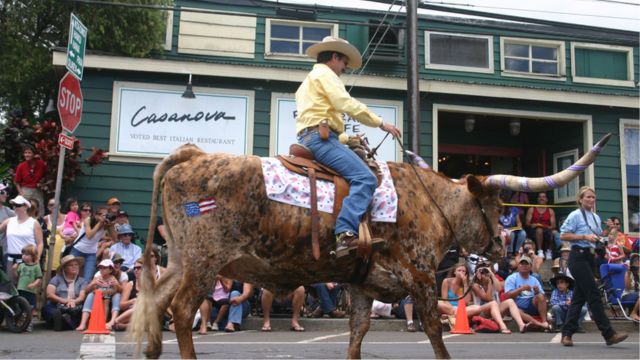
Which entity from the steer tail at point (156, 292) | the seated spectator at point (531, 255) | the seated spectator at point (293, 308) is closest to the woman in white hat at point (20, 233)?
the seated spectator at point (293, 308)

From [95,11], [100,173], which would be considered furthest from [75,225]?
[95,11]

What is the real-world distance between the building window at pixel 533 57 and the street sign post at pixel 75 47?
11.4m

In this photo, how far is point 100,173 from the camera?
15172mm

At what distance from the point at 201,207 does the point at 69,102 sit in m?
6.67

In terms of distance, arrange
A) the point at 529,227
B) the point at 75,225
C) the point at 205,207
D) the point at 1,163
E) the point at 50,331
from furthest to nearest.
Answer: the point at 529,227
the point at 1,163
the point at 75,225
the point at 50,331
the point at 205,207

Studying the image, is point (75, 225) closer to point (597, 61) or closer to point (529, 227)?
point (529, 227)

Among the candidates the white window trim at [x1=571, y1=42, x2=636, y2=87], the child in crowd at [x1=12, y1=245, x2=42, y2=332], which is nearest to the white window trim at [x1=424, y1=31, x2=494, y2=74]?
the white window trim at [x1=571, y1=42, x2=636, y2=87]

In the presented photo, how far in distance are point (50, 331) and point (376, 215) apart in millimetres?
6996

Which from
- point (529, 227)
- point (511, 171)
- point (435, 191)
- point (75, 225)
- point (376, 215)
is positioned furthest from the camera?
point (511, 171)

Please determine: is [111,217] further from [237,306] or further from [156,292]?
[156,292]

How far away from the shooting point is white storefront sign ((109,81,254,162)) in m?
15.4

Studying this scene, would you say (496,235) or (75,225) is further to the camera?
(75,225)

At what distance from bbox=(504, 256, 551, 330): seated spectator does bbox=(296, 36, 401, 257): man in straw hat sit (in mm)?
7586

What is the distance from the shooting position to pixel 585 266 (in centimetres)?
897
